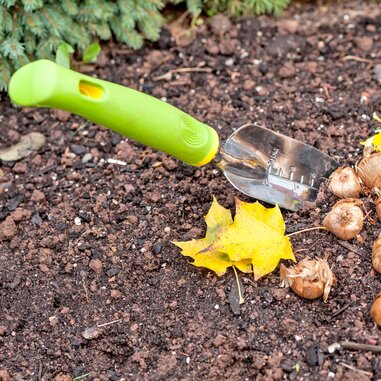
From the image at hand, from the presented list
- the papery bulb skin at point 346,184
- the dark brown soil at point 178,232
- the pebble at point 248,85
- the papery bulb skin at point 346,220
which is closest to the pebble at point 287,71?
the dark brown soil at point 178,232

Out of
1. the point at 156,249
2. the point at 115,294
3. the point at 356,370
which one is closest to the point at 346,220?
the point at 356,370

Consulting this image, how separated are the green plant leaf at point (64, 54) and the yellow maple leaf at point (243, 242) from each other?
Result: 2.56 feet

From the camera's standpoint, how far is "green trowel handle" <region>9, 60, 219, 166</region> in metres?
1.43

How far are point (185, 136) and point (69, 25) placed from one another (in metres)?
0.85

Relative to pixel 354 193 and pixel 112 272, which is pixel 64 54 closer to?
pixel 112 272

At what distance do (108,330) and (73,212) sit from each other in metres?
0.41

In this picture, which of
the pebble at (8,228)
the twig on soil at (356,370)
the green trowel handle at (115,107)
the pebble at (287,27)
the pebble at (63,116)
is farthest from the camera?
the pebble at (287,27)

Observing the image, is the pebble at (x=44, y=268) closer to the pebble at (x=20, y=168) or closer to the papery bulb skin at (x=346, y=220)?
the pebble at (x=20, y=168)

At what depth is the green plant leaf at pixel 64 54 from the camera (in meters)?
2.24

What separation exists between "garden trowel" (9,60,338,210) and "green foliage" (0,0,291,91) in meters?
0.70

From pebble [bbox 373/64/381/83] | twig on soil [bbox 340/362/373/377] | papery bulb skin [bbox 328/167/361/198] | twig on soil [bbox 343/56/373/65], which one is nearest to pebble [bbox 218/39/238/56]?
twig on soil [bbox 343/56/373/65]

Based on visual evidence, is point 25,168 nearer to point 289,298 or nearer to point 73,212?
point 73,212

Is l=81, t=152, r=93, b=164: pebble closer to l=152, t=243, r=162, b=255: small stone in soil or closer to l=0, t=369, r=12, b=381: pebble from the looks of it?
l=152, t=243, r=162, b=255: small stone in soil

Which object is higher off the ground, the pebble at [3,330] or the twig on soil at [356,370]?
the twig on soil at [356,370]
